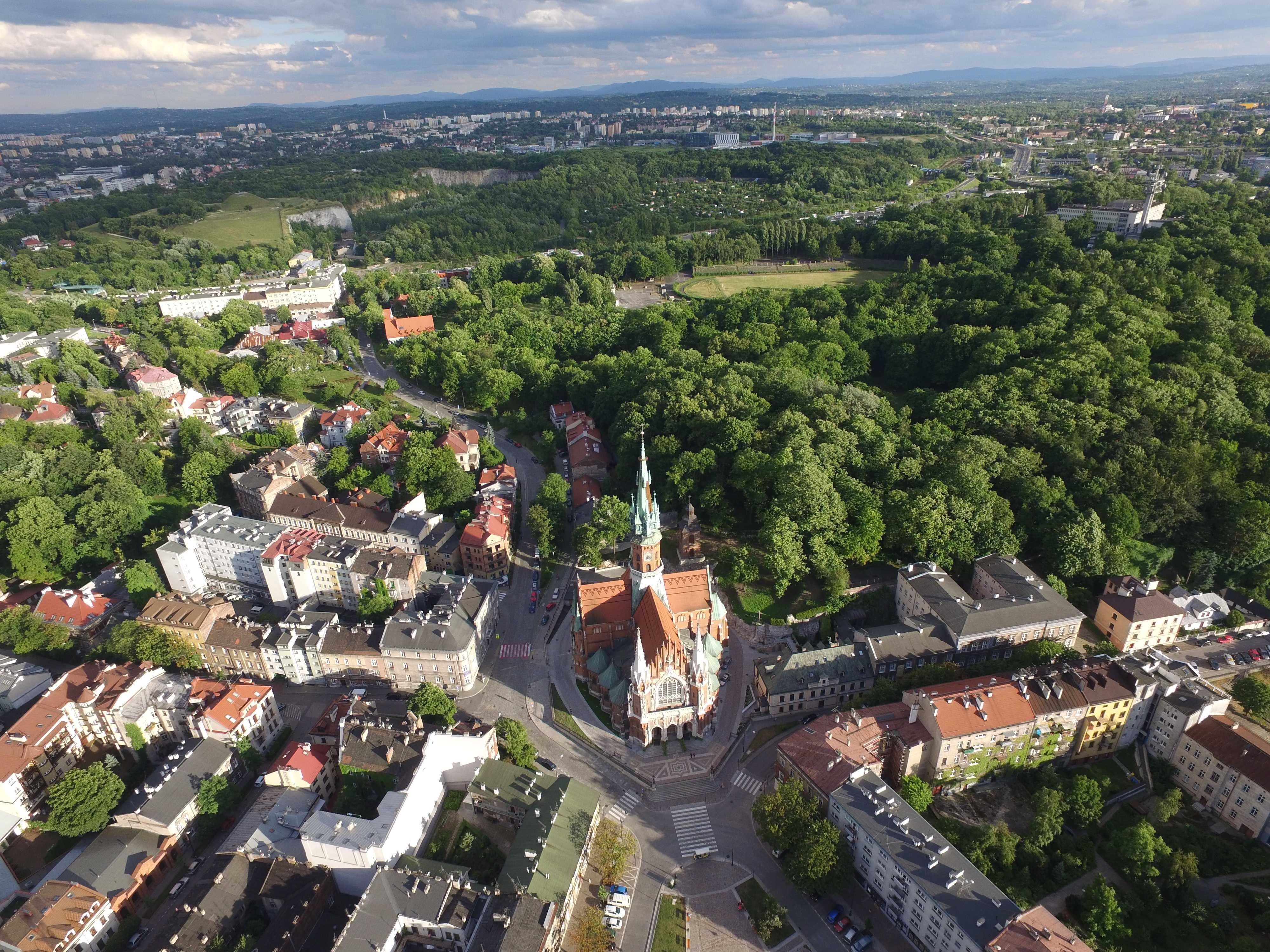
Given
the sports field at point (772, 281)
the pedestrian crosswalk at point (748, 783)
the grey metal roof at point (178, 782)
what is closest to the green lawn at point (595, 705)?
the pedestrian crosswalk at point (748, 783)

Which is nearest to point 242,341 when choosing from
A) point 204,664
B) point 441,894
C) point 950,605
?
point 204,664

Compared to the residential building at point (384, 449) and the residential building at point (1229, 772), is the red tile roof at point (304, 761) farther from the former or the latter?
the residential building at point (1229, 772)

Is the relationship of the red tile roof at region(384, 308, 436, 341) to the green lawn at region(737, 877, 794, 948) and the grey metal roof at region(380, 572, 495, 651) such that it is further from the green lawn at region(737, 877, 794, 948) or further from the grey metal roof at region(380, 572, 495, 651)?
the green lawn at region(737, 877, 794, 948)

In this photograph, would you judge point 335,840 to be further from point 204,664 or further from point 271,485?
point 271,485

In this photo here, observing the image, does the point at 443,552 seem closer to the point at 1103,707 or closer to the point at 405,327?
the point at 1103,707

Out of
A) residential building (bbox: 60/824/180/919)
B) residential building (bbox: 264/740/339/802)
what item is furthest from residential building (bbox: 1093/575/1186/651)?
residential building (bbox: 60/824/180/919)
